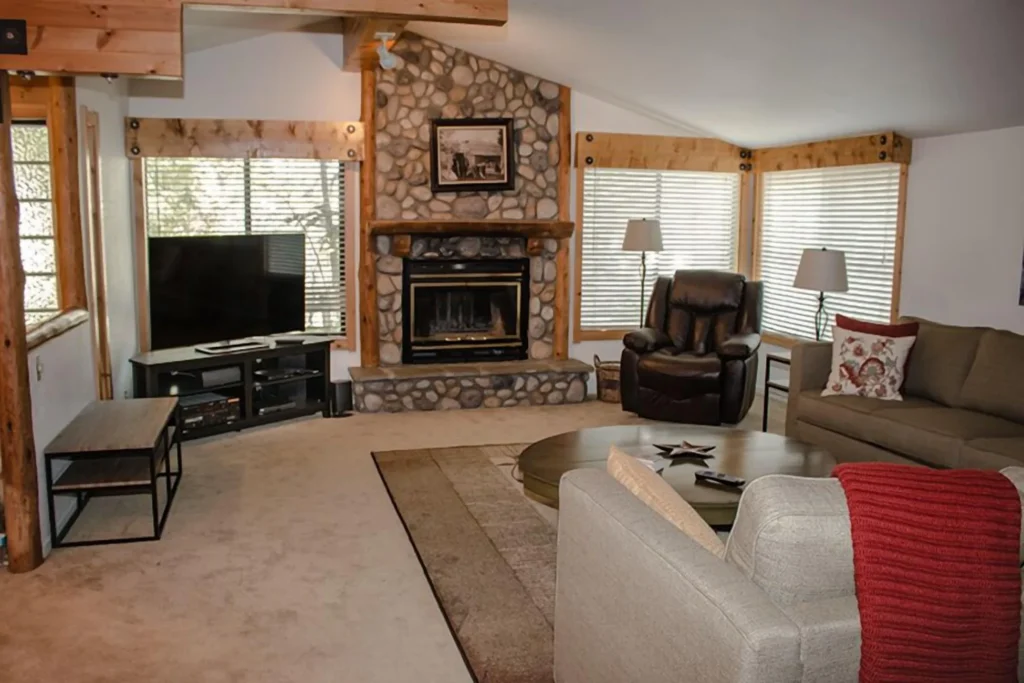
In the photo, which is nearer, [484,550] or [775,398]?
[484,550]

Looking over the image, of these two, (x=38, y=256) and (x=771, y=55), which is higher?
(x=771, y=55)

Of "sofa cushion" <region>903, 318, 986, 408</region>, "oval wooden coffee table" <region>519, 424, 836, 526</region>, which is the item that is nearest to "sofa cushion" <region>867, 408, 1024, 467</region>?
"sofa cushion" <region>903, 318, 986, 408</region>

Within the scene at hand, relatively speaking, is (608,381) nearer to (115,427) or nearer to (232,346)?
(232,346)

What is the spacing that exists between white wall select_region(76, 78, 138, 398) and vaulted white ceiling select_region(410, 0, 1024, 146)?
224 cm

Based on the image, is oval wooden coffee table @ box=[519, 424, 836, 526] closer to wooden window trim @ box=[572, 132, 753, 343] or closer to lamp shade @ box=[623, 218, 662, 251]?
lamp shade @ box=[623, 218, 662, 251]

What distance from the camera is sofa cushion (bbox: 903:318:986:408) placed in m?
4.96

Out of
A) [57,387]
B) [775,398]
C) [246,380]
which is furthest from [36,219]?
[775,398]

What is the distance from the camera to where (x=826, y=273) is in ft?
19.5

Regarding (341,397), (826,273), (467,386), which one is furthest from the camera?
(467,386)

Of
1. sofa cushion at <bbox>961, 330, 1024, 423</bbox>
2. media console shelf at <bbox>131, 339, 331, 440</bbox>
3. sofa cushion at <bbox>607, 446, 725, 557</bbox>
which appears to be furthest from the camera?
media console shelf at <bbox>131, 339, 331, 440</bbox>

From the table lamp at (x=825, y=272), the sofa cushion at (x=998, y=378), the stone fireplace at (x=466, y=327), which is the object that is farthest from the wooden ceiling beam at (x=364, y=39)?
the sofa cushion at (x=998, y=378)

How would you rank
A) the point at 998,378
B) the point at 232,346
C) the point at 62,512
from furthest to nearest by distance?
the point at 232,346, the point at 998,378, the point at 62,512

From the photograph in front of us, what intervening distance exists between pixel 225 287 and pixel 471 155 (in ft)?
7.32

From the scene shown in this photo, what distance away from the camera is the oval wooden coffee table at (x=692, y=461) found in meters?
3.59
